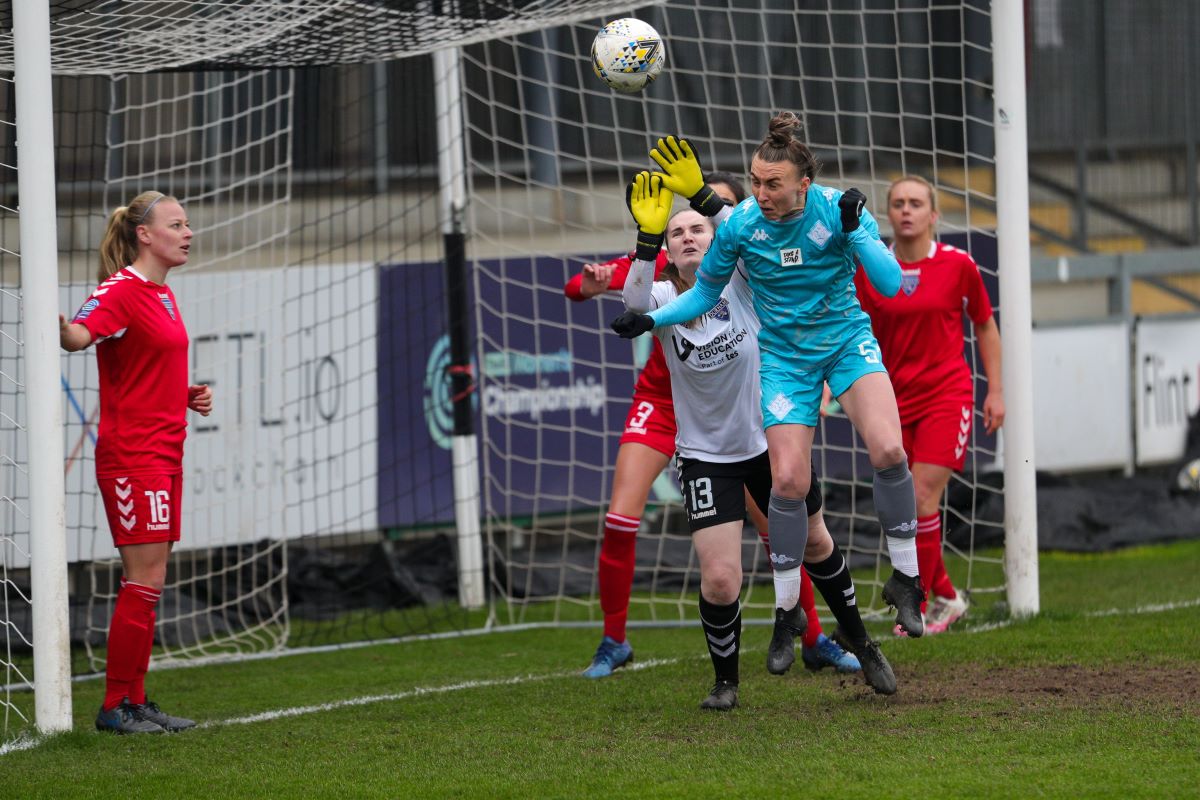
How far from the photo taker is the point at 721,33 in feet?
39.1

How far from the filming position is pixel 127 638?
19.3ft

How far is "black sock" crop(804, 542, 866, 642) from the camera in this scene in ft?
18.5

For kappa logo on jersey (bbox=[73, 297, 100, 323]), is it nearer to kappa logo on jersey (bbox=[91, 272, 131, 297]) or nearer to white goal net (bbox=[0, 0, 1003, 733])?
kappa logo on jersey (bbox=[91, 272, 131, 297])

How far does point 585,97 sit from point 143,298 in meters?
6.82

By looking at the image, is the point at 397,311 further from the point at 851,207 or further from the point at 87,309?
the point at 851,207

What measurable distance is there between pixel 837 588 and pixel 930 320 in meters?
1.95

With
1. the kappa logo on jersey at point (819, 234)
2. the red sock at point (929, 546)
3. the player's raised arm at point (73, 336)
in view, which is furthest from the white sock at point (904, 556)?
the player's raised arm at point (73, 336)

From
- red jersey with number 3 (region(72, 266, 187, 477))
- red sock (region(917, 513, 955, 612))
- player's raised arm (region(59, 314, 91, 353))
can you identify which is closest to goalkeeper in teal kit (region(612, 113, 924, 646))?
red sock (region(917, 513, 955, 612))

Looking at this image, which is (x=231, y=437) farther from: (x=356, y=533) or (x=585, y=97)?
(x=585, y=97)

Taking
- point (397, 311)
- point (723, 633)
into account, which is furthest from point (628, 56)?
point (397, 311)

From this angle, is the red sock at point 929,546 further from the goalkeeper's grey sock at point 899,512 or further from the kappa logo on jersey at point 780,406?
the kappa logo on jersey at point 780,406

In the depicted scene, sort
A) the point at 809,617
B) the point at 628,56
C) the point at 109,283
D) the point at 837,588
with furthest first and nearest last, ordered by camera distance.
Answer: the point at 809,617
the point at 628,56
the point at 109,283
the point at 837,588

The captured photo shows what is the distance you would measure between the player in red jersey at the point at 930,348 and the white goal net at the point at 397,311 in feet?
3.36

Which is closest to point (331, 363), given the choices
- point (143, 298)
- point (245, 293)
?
point (245, 293)
